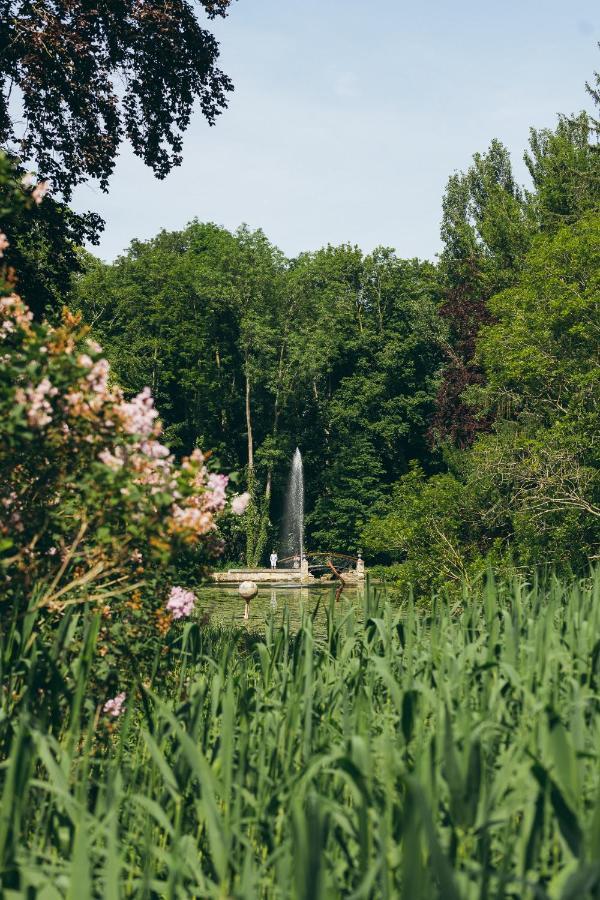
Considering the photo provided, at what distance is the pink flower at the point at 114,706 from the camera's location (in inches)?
178

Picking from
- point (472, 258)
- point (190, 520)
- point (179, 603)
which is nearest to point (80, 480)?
point (190, 520)

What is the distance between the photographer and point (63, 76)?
997 cm

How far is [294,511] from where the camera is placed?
41375 mm

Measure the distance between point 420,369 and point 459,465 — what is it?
62.7 feet

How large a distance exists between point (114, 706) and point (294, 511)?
36.8 meters

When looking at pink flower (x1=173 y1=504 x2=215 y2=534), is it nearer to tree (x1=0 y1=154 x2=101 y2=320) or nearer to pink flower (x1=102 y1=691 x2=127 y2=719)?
pink flower (x1=102 y1=691 x2=127 y2=719)

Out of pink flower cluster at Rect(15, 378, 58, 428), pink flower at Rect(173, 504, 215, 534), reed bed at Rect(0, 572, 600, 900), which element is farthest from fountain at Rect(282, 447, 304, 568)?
pink flower cluster at Rect(15, 378, 58, 428)

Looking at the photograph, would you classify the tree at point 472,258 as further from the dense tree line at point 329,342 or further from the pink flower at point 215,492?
the pink flower at point 215,492

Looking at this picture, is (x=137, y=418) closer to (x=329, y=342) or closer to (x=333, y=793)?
(x=333, y=793)

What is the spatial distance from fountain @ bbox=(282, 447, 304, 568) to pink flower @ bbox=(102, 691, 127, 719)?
1413 inches

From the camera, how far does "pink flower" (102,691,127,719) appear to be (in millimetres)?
4533

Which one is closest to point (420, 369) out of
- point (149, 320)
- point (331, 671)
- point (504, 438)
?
point (149, 320)

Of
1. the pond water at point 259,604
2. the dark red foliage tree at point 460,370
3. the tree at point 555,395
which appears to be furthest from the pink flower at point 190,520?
the dark red foliage tree at point 460,370

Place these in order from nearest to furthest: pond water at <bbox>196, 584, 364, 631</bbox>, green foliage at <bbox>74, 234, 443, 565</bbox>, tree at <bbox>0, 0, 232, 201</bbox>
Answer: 1. tree at <bbox>0, 0, 232, 201</bbox>
2. pond water at <bbox>196, 584, 364, 631</bbox>
3. green foliage at <bbox>74, 234, 443, 565</bbox>
